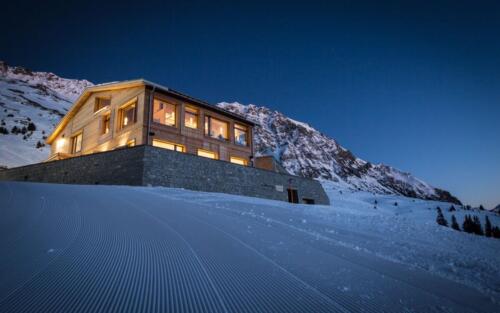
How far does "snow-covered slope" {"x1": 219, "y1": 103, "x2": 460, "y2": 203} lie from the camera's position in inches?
4507

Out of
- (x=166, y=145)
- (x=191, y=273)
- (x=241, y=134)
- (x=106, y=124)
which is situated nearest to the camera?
(x=191, y=273)

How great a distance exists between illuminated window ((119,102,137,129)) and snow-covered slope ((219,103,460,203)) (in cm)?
8633

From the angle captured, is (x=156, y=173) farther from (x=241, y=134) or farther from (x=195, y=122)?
(x=241, y=134)

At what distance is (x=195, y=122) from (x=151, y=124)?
3900mm

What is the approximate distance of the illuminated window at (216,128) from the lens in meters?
20.0

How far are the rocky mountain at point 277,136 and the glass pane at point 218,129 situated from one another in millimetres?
20756

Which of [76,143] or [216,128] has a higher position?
[216,128]

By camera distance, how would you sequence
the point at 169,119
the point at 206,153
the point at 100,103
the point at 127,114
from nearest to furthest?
1. the point at 127,114
2. the point at 169,119
3. the point at 206,153
4. the point at 100,103

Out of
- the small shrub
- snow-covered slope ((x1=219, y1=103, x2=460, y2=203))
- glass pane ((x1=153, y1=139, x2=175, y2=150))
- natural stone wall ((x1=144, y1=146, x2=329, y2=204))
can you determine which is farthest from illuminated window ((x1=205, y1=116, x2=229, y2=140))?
snow-covered slope ((x1=219, y1=103, x2=460, y2=203))

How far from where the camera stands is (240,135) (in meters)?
22.9

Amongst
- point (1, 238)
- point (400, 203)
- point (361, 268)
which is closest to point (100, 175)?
point (1, 238)

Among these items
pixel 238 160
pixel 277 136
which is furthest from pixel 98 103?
pixel 277 136

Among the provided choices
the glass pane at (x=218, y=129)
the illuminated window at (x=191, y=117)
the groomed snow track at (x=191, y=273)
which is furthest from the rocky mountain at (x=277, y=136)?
the groomed snow track at (x=191, y=273)

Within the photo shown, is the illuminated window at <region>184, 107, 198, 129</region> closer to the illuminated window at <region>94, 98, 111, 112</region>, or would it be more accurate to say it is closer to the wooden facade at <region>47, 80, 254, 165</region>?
the wooden facade at <region>47, 80, 254, 165</region>
